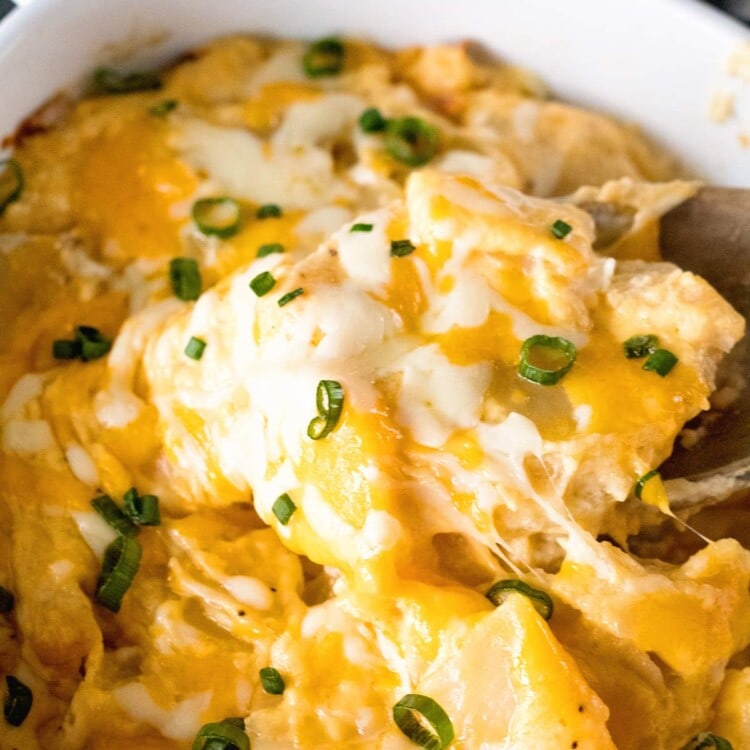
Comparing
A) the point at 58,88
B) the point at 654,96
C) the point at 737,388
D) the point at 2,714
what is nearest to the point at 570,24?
the point at 654,96

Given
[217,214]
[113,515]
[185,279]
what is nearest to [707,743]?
[113,515]

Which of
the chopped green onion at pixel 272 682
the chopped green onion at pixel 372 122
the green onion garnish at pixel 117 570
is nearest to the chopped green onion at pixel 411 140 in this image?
the chopped green onion at pixel 372 122

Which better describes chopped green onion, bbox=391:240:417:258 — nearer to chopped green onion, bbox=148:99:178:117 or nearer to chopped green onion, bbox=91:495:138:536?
chopped green onion, bbox=91:495:138:536

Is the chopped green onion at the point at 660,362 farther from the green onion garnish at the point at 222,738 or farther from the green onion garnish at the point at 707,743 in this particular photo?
the green onion garnish at the point at 222,738

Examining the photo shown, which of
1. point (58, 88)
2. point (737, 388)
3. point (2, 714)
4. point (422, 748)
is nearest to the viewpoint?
point (422, 748)

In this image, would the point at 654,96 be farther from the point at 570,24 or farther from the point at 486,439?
the point at 486,439

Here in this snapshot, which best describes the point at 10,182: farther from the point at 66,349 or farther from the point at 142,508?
the point at 142,508
